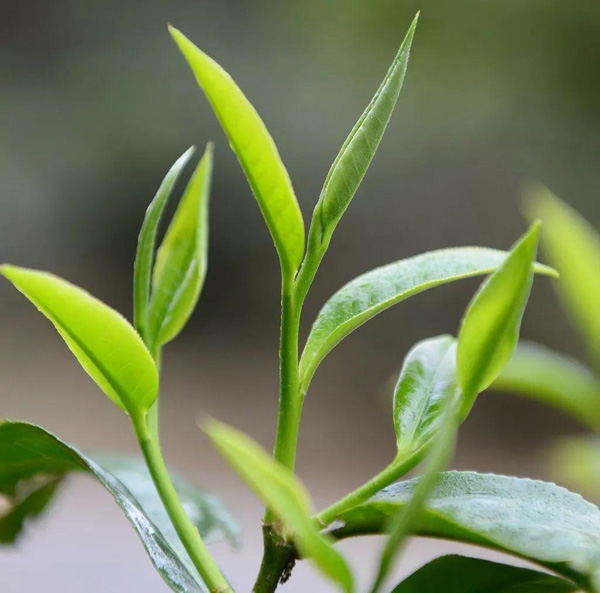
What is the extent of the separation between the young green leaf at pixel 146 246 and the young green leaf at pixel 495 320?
0.44 ft

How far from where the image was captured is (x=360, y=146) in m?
0.27

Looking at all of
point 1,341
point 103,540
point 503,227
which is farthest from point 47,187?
point 503,227

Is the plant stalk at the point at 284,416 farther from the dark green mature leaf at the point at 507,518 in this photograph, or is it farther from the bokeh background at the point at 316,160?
the bokeh background at the point at 316,160

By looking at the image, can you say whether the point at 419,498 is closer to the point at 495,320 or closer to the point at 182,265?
the point at 495,320

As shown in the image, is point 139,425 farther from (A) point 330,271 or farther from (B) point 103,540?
(A) point 330,271

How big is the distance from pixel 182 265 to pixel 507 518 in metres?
0.18

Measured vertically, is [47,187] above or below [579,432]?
above

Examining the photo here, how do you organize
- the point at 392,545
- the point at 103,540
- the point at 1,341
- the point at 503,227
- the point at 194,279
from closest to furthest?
the point at 392,545
the point at 194,279
the point at 103,540
the point at 503,227
the point at 1,341

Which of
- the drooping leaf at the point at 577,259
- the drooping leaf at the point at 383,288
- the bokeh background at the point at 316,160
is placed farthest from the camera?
the bokeh background at the point at 316,160

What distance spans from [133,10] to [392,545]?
7.20ft

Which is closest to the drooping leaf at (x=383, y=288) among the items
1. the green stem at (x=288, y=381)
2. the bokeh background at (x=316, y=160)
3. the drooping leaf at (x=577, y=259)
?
the green stem at (x=288, y=381)

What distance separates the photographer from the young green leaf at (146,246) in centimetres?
31

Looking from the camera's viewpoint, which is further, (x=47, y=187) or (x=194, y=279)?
(x=47, y=187)

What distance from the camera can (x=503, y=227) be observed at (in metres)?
2.10
